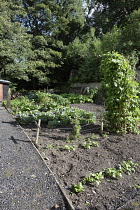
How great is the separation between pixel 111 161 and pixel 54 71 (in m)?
19.0

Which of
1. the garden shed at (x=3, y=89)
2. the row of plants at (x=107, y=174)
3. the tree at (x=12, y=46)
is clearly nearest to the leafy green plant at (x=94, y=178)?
the row of plants at (x=107, y=174)

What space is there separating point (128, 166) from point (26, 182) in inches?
72.5

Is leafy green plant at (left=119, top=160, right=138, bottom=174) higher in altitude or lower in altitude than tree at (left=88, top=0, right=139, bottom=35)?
lower

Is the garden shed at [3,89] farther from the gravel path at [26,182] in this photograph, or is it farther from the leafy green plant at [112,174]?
the leafy green plant at [112,174]

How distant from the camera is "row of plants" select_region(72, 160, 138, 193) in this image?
2375 millimetres

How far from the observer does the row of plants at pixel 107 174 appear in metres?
2.38

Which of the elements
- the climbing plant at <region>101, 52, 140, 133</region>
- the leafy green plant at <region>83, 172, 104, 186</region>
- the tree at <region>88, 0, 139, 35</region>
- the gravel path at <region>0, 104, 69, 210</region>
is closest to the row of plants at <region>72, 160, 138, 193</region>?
the leafy green plant at <region>83, 172, 104, 186</region>

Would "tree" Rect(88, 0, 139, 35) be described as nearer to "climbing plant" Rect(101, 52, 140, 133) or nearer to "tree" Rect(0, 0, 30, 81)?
"tree" Rect(0, 0, 30, 81)

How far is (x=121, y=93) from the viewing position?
4.65 m

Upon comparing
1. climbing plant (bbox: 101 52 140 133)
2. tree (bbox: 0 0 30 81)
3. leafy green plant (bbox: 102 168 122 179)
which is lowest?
leafy green plant (bbox: 102 168 122 179)

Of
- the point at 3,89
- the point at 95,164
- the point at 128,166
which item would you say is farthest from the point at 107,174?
the point at 3,89

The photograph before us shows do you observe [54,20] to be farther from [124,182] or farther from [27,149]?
[124,182]

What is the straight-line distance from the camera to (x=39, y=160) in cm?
324

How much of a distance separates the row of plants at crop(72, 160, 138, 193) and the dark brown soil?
0.06 meters
